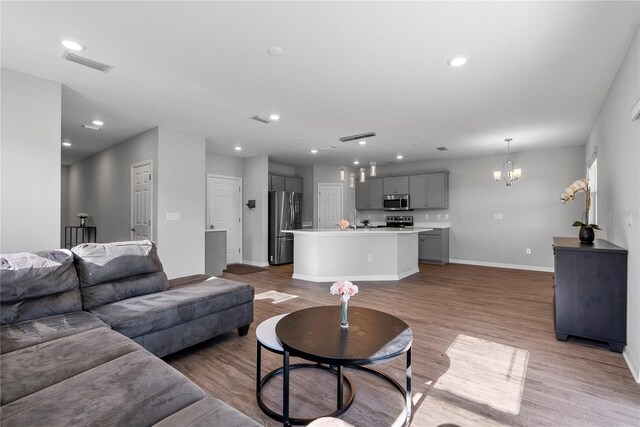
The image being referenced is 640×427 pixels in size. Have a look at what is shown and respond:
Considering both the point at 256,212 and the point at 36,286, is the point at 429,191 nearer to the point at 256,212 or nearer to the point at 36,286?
the point at 256,212

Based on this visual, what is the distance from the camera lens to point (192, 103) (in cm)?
379

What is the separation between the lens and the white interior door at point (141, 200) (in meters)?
4.96

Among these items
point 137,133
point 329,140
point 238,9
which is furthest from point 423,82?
point 137,133

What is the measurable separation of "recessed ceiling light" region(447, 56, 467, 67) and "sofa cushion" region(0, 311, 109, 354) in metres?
3.41

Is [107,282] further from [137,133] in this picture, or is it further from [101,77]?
[137,133]

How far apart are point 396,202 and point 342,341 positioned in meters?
6.55

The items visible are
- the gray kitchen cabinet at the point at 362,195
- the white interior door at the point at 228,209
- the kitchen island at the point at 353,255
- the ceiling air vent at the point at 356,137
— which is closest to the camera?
the ceiling air vent at the point at 356,137

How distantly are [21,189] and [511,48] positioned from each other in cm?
463

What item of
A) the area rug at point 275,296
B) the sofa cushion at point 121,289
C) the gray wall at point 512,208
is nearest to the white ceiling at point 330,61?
the gray wall at point 512,208

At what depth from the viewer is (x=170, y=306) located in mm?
2414

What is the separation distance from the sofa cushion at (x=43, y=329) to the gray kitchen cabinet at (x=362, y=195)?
7.21 metres

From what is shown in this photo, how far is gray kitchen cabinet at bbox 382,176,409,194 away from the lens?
7.91 metres

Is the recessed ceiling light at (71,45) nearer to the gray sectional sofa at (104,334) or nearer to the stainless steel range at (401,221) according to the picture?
the gray sectional sofa at (104,334)

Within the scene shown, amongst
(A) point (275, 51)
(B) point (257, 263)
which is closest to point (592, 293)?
(A) point (275, 51)
